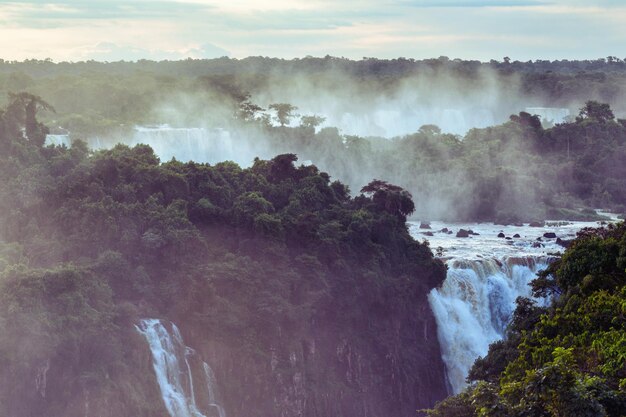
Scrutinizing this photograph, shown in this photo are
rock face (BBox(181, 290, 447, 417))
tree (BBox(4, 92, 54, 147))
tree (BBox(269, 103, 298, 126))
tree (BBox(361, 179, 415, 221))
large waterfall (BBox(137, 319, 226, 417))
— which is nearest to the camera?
large waterfall (BBox(137, 319, 226, 417))

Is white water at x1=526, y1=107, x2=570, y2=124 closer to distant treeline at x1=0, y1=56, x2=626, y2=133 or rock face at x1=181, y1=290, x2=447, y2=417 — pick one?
distant treeline at x1=0, y1=56, x2=626, y2=133

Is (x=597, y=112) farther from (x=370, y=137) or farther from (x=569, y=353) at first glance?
(x=569, y=353)

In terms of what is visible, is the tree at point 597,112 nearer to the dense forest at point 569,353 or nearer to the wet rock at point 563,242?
the wet rock at point 563,242

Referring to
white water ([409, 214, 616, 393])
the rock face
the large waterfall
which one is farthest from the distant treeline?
the large waterfall

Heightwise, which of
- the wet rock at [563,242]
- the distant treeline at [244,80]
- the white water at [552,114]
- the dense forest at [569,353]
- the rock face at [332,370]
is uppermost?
the distant treeline at [244,80]

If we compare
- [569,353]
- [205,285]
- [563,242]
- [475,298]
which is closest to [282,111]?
[563,242]

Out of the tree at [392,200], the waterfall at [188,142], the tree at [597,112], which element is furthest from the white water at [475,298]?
the tree at [597,112]

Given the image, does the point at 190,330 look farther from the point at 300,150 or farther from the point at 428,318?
the point at 300,150
